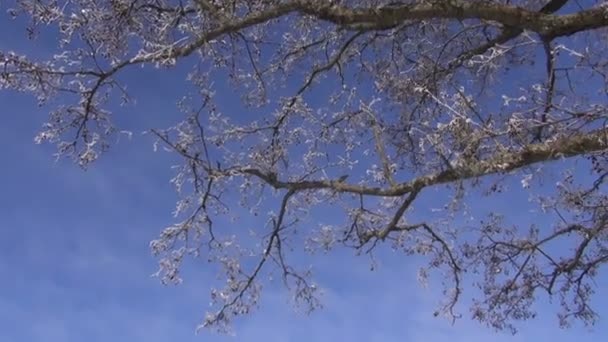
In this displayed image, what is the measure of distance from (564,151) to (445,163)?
3.24 feet

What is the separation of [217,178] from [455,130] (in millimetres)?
2989

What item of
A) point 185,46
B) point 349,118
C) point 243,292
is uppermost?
point 349,118

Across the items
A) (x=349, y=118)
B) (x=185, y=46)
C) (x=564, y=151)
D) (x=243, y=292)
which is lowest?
(x=564, y=151)

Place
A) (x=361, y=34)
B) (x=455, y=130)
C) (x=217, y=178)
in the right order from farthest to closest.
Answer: (x=361, y=34)
(x=217, y=178)
(x=455, y=130)

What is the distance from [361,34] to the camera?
33.9 ft

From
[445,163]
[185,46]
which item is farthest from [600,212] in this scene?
[185,46]

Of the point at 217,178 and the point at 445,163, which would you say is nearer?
the point at 445,163

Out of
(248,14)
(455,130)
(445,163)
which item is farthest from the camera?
(248,14)

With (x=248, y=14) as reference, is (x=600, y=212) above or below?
below

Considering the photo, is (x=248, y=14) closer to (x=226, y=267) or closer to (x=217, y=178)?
(x=217, y=178)

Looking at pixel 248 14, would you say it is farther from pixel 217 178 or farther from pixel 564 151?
pixel 564 151

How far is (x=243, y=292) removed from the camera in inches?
411

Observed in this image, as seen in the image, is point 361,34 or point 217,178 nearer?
point 217,178

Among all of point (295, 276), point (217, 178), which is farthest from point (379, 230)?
point (217, 178)
